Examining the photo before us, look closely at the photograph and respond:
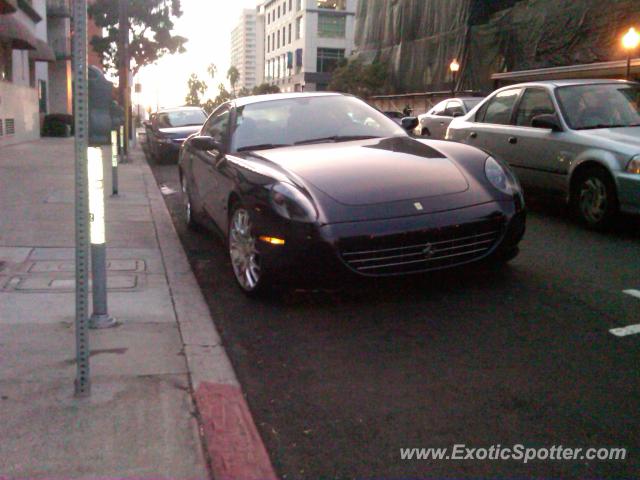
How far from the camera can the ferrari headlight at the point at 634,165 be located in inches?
265

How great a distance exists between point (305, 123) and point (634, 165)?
120 inches

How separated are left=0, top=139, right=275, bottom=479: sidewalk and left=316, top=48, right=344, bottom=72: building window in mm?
71345

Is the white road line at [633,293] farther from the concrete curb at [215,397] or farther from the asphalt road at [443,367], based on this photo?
the concrete curb at [215,397]

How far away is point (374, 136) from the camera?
6.14 m

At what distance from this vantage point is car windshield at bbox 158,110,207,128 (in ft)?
61.7

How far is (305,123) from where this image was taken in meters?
6.20

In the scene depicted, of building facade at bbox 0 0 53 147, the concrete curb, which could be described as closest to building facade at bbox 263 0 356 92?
building facade at bbox 0 0 53 147

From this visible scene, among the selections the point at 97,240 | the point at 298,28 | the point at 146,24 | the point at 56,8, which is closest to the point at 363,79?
the point at 146,24

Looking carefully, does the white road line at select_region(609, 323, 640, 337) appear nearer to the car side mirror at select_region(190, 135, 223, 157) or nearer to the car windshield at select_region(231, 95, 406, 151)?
the car windshield at select_region(231, 95, 406, 151)

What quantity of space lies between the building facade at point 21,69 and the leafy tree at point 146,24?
17.2 metres

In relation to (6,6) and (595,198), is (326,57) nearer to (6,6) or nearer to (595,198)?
(6,6)

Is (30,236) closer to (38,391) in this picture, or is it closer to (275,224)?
(275,224)

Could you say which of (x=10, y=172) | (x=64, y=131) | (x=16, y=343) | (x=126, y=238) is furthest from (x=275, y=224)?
(x=64, y=131)

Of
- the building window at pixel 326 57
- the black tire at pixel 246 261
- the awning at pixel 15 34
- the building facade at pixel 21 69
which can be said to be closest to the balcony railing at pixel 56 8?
the building facade at pixel 21 69
